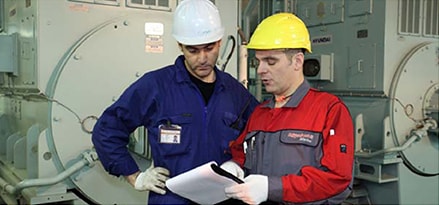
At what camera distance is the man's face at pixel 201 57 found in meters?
1.83

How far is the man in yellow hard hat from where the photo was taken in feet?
4.82

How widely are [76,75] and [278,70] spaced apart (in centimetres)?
120

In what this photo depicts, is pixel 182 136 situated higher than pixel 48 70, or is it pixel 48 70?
pixel 48 70

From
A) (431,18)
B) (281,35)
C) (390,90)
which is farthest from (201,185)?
(431,18)

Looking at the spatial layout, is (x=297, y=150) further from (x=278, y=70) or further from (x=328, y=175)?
(x=278, y=70)

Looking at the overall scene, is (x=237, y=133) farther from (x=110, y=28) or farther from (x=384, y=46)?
(x=384, y=46)

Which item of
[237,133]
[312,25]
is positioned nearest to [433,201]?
[312,25]

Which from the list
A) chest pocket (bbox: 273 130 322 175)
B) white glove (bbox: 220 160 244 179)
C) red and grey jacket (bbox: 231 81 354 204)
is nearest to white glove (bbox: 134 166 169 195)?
white glove (bbox: 220 160 244 179)

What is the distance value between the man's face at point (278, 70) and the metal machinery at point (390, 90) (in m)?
1.89

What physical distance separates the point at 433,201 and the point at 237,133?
8.73 feet

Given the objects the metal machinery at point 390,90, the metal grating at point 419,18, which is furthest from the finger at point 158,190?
the metal grating at point 419,18

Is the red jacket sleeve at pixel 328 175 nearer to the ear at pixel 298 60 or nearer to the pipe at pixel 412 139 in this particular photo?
the ear at pixel 298 60

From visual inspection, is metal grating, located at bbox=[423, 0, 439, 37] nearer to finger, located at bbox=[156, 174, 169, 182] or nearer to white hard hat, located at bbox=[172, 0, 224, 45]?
white hard hat, located at bbox=[172, 0, 224, 45]

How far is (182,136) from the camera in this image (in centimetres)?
182
